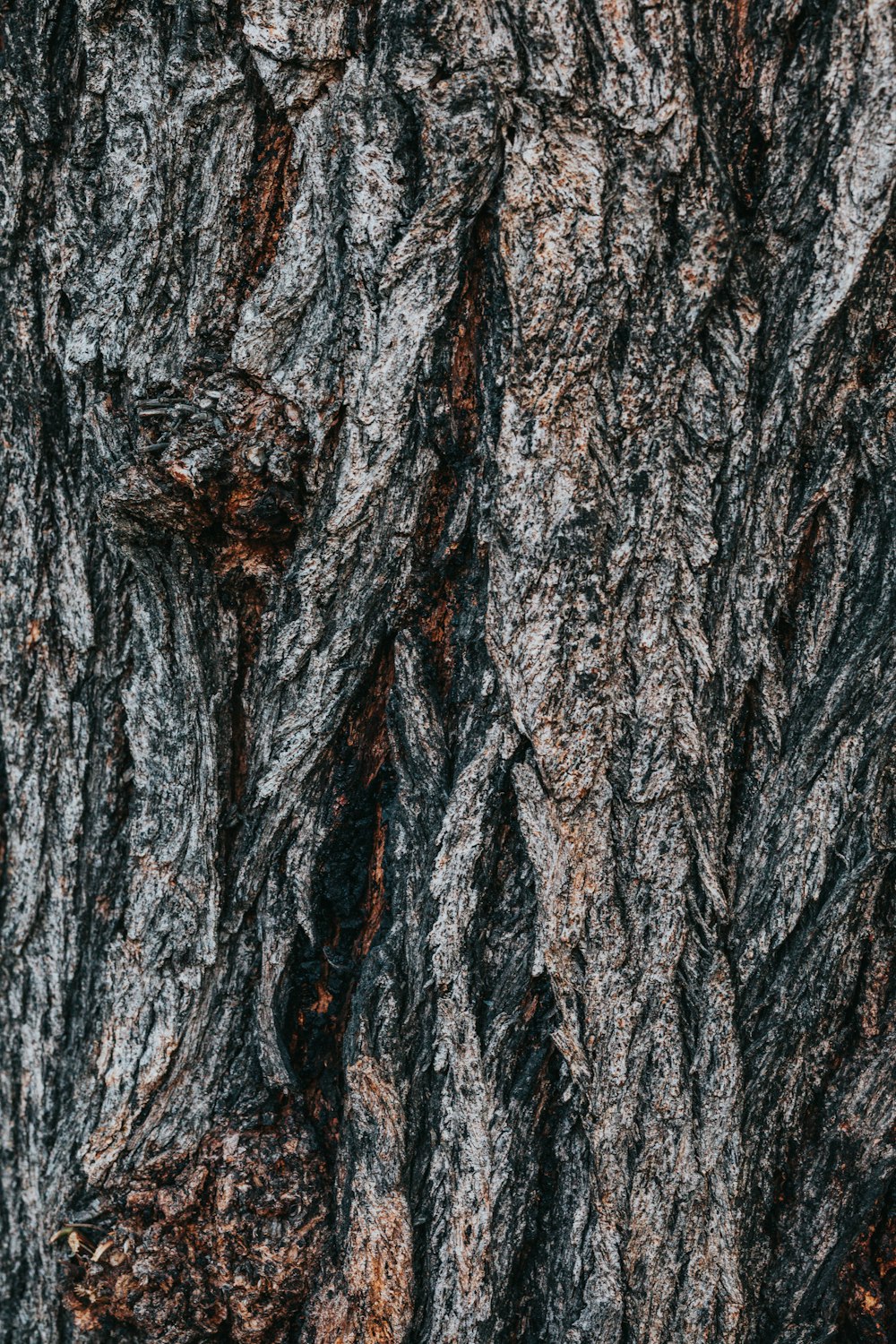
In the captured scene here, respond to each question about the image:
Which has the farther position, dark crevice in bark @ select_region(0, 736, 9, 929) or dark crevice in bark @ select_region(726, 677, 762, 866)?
dark crevice in bark @ select_region(0, 736, 9, 929)

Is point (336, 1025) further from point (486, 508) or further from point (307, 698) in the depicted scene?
point (486, 508)

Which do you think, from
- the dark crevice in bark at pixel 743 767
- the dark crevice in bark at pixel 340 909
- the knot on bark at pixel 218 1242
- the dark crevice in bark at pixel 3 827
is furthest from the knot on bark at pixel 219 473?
the knot on bark at pixel 218 1242

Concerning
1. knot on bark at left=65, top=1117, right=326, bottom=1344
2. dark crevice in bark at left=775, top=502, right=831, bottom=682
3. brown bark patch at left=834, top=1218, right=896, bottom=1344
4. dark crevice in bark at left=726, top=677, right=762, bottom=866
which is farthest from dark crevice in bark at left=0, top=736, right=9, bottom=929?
brown bark patch at left=834, top=1218, right=896, bottom=1344

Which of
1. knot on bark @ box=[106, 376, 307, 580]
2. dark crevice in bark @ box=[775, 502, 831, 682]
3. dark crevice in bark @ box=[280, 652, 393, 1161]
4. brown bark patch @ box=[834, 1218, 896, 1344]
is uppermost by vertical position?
knot on bark @ box=[106, 376, 307, 580]

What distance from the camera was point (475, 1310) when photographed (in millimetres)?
1602

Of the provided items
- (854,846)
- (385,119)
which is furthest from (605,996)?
(385,119)

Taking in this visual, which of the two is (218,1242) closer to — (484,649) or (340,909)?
(340,909)

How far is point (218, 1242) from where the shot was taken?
5.49 feet

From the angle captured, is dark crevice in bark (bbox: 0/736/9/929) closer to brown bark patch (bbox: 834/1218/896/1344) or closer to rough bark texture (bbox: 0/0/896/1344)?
rough bark texture (bbox: 0/0/896/1344)

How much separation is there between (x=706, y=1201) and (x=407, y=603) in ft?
3.72

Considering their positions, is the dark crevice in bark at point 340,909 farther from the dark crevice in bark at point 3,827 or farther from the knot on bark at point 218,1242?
the dark crevice in bark at point 3,827

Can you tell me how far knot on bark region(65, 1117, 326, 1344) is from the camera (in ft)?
5.49

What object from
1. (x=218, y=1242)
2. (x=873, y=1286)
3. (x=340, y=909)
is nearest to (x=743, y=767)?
(x=340, y=909)

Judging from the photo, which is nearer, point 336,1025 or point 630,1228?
point 630,1228
